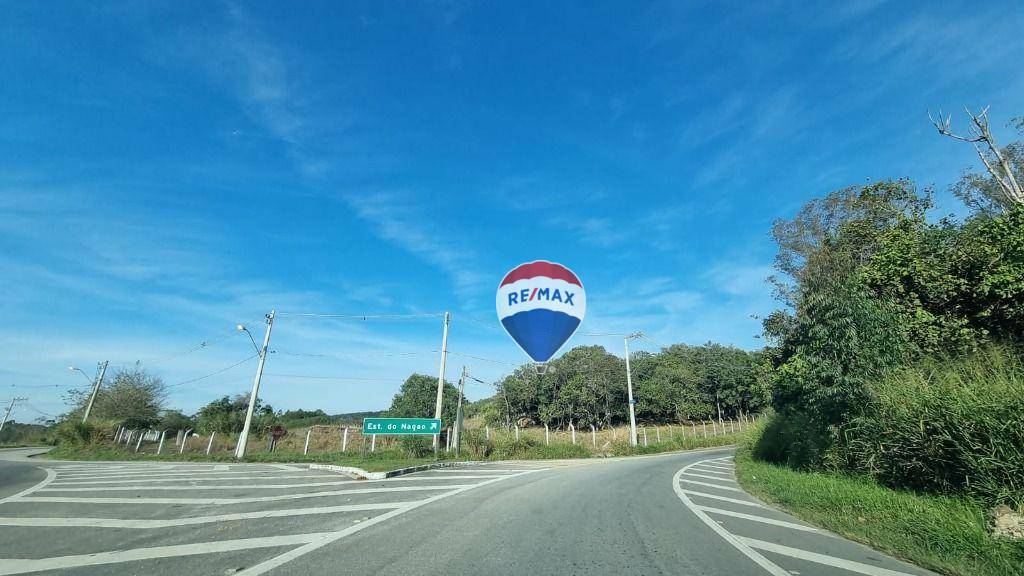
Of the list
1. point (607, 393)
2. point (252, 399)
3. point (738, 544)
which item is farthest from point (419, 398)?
point (738, 544)

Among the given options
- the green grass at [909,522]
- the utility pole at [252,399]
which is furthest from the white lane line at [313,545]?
the utility pole at [252,399]

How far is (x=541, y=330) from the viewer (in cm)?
1734

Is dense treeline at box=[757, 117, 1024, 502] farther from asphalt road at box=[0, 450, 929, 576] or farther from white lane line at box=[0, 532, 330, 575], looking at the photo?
white lane line at box=[0, 532, 330, 575]

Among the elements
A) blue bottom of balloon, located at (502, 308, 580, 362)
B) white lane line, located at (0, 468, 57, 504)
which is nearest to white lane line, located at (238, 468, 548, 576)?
white lane line, located at (0, 468, 57, 504)

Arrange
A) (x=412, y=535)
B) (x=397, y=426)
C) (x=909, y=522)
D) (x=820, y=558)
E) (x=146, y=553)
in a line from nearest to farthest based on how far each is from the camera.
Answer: (x=146, y=553)
(x=820, y=558)
(x=412, y=535)
(x=909, y=522)
(x=397, y=426)

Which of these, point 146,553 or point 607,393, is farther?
point 607,393

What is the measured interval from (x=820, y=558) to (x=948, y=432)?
4397mm

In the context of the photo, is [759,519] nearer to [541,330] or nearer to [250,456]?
[541,330]

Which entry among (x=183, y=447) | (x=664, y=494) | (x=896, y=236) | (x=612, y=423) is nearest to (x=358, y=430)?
(x=183, y=447)

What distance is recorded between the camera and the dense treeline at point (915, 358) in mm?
6926

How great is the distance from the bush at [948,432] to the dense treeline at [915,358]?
0.07ft

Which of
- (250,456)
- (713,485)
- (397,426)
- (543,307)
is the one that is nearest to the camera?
(713,485)

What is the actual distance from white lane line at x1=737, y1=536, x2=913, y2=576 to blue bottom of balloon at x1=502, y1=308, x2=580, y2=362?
38.8ft

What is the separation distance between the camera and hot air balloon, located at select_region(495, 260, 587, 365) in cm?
1727
